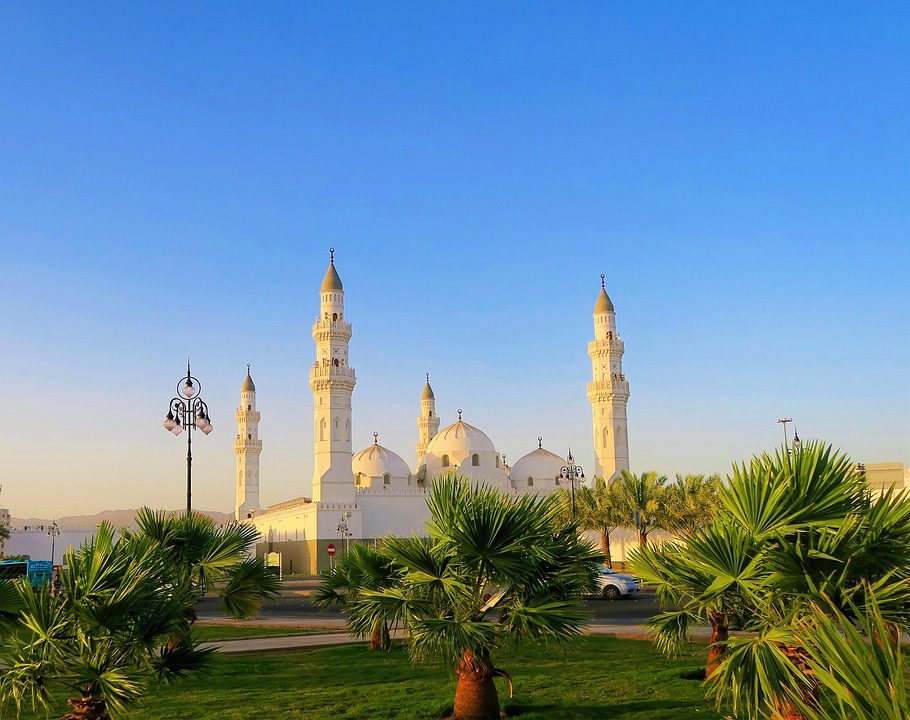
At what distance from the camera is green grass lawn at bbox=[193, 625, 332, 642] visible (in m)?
22.2

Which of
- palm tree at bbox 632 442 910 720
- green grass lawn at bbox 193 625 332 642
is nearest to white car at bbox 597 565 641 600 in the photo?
green grass lawn at bbox 193 625 332 642

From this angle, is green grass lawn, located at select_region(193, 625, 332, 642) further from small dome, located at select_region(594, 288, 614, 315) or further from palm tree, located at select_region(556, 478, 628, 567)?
small dome, located at select_region(594, 288, 614, 315)

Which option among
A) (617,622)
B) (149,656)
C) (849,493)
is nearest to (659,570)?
(849,493)

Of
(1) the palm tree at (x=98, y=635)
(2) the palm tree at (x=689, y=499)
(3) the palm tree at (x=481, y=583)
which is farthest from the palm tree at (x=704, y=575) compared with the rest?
(2) the palm tree at (x=689, y=499)

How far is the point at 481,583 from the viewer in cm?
1159

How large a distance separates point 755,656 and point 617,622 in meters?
15.9

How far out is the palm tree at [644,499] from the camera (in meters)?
55.2

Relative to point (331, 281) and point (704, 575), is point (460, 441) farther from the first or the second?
point (704, 575)

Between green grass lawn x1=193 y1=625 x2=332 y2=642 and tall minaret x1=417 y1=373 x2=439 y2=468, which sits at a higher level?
tall minaret x1=417 y1=373 x2=439 y2=468

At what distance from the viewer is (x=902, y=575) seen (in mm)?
9289

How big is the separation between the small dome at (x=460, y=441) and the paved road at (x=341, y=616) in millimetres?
42645

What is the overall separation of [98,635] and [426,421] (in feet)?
280

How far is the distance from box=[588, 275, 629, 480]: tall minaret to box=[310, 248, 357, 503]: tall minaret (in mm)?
21271

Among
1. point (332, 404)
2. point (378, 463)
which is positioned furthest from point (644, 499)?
point (378, 463)
